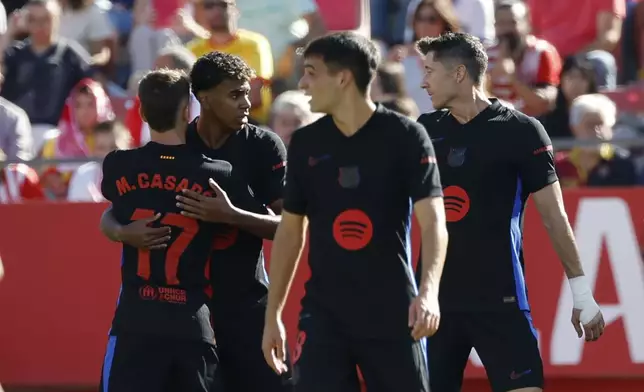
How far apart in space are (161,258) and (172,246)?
7cm

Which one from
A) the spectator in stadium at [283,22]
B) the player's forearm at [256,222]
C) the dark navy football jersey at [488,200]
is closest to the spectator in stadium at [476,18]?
the spectator in stadium at [283,22]

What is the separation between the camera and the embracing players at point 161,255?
19.6 feet

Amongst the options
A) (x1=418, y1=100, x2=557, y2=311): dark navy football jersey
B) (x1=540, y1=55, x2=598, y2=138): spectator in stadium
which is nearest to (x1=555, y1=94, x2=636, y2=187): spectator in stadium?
(x1=540, y1=55, x2=598, y2=138): spectator in stadium

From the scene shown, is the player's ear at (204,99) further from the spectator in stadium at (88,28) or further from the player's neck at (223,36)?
the spectator in stadium at (88,28)

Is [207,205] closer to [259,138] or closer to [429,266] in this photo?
[259,138]

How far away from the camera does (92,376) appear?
372 inches

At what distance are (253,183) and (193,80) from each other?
0.55 meters

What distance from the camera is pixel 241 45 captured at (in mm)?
10883

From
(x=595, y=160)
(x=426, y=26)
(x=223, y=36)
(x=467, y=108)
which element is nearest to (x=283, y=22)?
(x=223, y=36)

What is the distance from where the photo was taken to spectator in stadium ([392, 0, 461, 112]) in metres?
11.0

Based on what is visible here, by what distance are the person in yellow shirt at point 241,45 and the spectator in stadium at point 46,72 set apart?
1179 mm

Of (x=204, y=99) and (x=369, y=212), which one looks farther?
(x=204, y=99)

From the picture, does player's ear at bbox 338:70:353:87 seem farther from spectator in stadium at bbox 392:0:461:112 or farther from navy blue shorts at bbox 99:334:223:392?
spectator in stadium at bbox 392:0:461:112


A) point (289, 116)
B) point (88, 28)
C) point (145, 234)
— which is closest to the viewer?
point (145, 234)
